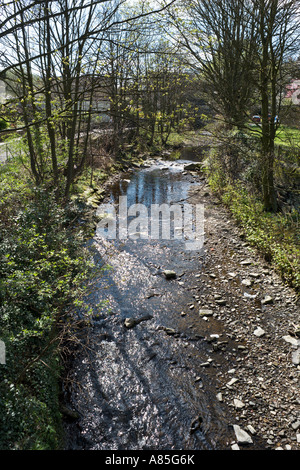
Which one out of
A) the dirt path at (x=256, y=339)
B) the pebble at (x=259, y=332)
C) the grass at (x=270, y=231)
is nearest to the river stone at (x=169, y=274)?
the dirt path at (x=256, y=339)

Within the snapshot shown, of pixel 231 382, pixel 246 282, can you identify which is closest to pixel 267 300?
pixel 246 282

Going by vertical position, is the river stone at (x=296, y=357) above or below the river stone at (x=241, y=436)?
above

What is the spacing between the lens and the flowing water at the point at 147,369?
3.75m

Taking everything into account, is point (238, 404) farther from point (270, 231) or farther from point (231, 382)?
point (270, 231)

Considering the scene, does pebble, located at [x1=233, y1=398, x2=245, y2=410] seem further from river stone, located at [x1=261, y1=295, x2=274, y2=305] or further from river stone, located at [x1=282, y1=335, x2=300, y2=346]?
river stone, located at [x1=261, y1=295, x2=274, y2=305]

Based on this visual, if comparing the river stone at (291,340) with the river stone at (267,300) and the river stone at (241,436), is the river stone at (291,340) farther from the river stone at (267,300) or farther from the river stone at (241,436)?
the river stone at (241,436)

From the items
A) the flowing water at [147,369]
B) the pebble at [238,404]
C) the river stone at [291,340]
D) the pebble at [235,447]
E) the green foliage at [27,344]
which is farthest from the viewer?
the river stone at [291,340]

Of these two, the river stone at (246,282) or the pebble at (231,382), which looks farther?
the river stone at (246,282)

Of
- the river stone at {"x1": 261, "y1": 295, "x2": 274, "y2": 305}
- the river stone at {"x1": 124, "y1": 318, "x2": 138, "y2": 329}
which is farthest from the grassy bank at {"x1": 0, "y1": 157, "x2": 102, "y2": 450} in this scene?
the river stone at {"x1": 261, "y1": 295, "x2": 274, "y2": 305}

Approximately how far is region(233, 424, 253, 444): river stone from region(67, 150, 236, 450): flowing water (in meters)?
0.14

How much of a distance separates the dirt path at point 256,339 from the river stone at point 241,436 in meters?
0.07

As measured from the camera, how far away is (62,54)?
29.5 feet
